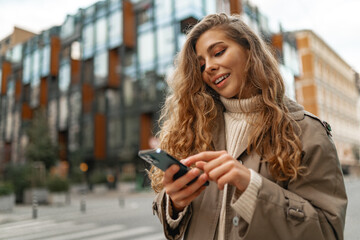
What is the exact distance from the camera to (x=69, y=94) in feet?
111

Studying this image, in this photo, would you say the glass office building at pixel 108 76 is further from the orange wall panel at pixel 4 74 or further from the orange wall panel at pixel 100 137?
the orange wall panel at pixel 4 74

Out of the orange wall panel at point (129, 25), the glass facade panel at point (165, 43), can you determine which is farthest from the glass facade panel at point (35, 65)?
the glass facade panel at point (165, 43)

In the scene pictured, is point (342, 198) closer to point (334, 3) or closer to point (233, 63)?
point (233, 63)

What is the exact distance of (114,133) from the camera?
30375 mm

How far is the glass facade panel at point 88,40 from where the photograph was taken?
3117cm

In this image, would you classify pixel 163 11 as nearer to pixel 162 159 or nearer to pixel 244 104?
pixel 244 104

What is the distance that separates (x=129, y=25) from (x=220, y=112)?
1141 inches

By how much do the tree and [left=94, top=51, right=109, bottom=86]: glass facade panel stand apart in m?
8.39

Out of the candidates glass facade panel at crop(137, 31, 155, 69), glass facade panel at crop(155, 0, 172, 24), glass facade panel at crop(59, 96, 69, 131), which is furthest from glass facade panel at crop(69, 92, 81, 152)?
glass facade panel at crop(155, 0, 172, 24)

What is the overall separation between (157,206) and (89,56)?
31.9 meters

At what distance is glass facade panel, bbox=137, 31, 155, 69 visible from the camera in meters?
27.2

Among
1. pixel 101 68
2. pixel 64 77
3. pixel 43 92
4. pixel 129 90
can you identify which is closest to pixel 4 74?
pixel 129 90

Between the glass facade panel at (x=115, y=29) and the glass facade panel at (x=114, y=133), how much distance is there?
289 inches

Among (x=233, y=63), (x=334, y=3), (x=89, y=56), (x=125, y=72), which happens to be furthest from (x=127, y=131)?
(x=233, y=63)
